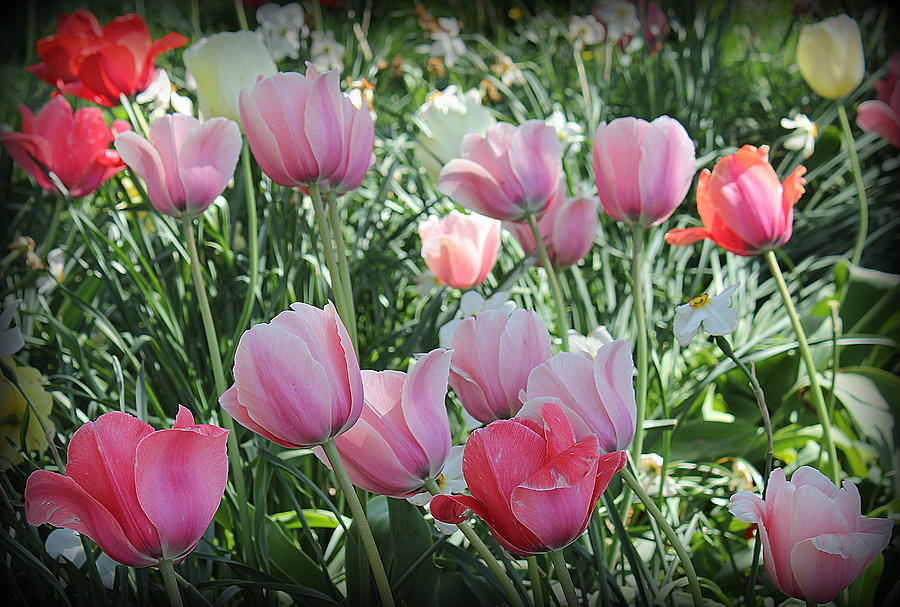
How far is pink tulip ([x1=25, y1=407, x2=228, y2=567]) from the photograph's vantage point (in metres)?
0.38

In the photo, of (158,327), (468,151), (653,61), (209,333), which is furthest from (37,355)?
(653,61)

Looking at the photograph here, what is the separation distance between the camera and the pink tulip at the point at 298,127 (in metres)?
0.55

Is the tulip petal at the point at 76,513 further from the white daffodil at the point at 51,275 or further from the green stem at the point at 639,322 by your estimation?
the white daffodil at the point at 51,275

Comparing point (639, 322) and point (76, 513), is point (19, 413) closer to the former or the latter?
point (76, 513)

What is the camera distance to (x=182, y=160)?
0.60 meters

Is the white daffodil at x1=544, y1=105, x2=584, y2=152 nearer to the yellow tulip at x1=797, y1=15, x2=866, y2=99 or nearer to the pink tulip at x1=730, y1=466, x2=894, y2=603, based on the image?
the yellow tulip at x1=797, y1=15, x2=866, y2=99

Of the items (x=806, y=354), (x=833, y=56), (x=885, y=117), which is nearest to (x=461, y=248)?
(x=806, y=354)

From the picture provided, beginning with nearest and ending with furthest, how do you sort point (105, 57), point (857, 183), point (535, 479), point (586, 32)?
point (535, 479)
point (105, 57)
point (857, 183)
point (586, 32)

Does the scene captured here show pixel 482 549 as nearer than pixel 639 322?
Yes

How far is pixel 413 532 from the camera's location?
567mm

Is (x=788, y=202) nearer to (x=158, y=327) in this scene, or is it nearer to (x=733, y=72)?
(x=158, y=327)

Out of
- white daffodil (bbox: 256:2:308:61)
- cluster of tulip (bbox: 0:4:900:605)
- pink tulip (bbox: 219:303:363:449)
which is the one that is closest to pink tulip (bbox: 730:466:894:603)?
cluster of tulip (bbox: 0:4:900:605)

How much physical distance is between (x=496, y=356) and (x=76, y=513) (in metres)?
0.24

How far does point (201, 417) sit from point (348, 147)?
1.03 feet
